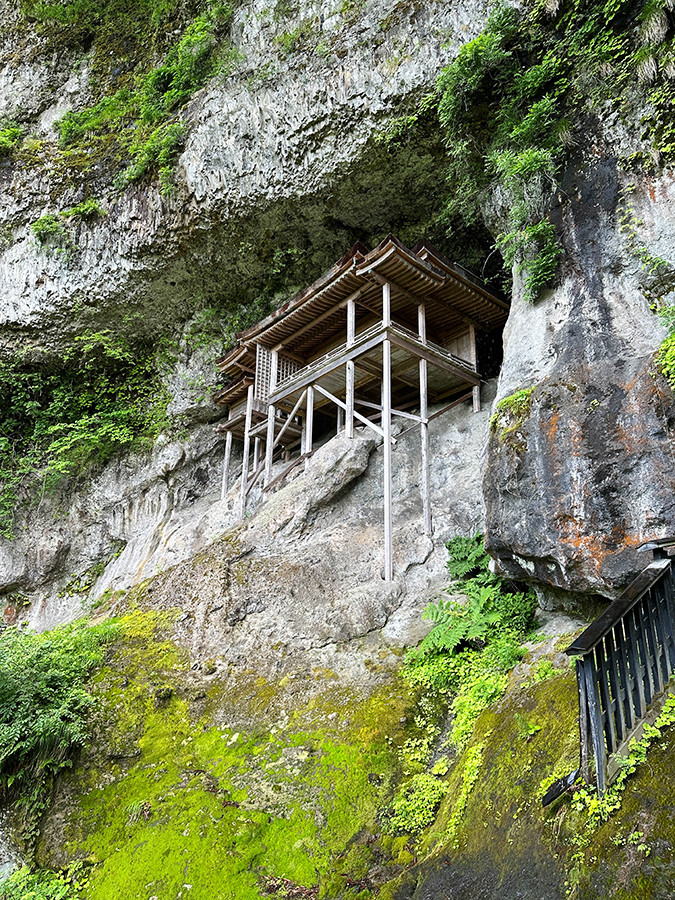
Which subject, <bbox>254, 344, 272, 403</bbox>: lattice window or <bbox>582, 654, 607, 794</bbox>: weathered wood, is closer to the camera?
<bbox>582, 654, 607, 794</bbox>: weathered wood

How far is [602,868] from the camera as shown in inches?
125

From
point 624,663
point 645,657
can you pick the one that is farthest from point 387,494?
point 624,663

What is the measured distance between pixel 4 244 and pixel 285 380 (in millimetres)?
11605

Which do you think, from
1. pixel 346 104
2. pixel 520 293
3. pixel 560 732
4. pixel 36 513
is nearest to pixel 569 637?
pixel 560 732

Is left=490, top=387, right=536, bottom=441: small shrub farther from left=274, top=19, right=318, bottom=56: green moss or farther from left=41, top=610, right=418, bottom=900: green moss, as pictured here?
left=274, top=19, right=318, bottom=56: green moss

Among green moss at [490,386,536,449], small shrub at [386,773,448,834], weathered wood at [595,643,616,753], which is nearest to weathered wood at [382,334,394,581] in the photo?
green moss at [490,386,536,449]

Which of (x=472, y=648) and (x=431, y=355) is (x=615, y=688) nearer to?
(x=472, y=648)

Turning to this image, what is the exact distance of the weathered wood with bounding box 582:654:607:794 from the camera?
3.54 metres

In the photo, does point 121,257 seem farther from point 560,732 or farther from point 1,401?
point 560,732

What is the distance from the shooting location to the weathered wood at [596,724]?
3543mm

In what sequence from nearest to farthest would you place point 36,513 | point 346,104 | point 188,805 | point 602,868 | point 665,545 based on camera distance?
point 602,868, point 665,545, point 188,805, point 346,104, point 36,513

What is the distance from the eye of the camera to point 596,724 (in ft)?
11.7

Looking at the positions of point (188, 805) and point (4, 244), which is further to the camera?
point (4, 244)

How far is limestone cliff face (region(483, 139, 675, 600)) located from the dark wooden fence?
2.23 metres
